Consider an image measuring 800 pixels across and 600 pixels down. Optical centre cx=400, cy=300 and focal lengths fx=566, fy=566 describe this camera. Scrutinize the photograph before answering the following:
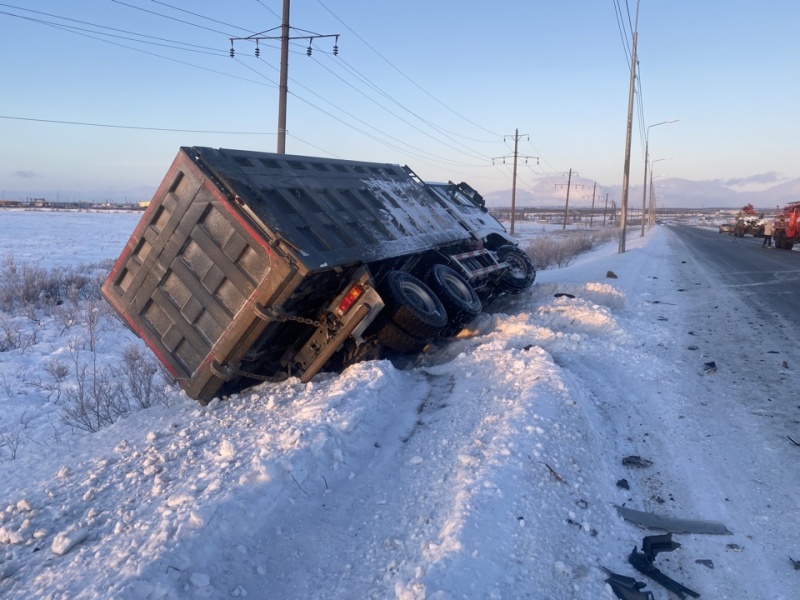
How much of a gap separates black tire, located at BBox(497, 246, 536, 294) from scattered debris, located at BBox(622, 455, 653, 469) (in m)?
6.85

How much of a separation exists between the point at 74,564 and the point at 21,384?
5.94 m

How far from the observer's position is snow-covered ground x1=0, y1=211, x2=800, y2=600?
3.26 m

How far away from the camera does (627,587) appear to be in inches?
124

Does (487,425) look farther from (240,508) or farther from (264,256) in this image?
(264,256)

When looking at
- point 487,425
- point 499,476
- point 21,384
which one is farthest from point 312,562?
point 21,384

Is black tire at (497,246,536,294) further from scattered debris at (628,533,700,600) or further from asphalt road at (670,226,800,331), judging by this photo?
scattered debris at (628,533,700,600)

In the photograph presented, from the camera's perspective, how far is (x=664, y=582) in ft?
10.7

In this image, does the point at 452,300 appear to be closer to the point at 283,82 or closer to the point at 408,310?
the point at 408,310

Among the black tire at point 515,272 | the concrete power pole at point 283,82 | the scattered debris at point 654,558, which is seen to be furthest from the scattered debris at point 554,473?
the concrete power pole at point 283,82

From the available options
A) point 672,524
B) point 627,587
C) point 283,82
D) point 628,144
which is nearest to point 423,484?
point 627,587

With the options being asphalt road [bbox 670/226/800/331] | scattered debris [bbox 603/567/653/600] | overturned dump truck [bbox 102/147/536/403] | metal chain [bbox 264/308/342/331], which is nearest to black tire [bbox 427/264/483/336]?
overturned dump truck [bbox 102/147/536/403]

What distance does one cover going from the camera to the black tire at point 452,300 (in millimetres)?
8227

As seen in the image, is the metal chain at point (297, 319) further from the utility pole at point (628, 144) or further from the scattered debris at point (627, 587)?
the utility pole at point (628, 144)

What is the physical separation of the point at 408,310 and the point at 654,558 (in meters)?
3.96
